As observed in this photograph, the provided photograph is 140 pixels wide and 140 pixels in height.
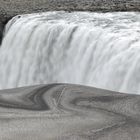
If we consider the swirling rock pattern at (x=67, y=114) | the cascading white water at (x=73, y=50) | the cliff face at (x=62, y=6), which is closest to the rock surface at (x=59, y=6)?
the cliff face at (x=62, y=6)

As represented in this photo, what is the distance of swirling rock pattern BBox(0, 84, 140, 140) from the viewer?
3.47 meters

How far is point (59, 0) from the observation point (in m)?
13.0

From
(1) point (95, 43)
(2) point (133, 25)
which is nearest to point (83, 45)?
(1) point (95, 43)

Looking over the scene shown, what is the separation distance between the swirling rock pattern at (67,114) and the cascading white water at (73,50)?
171 cm

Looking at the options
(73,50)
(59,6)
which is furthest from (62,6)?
(73,50)

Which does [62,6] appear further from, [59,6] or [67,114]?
Answer: [67,114]

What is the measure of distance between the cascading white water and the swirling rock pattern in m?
1.71

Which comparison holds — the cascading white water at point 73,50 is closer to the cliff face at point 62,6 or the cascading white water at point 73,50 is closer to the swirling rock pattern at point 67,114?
the cliff face at point 62,6

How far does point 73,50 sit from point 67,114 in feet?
13.4

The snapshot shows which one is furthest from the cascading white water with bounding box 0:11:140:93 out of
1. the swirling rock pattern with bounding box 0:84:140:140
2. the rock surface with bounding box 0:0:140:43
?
the swirling rock pattern with bounding box 0:84:140:140

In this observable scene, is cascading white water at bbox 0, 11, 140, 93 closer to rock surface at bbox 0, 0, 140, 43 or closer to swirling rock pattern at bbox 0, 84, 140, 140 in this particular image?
rock surface at bbox 0, 0, 140, 43

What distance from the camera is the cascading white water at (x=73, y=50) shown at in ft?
21.3

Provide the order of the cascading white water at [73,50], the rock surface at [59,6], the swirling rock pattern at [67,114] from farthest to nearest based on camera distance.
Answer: the rock surface at [59,6] → the cascading white water at [73,50] → the swirling rock pattern at [67,114]

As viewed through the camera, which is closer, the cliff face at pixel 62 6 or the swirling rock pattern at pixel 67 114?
the swirling rock pattern at pixel 67 114
